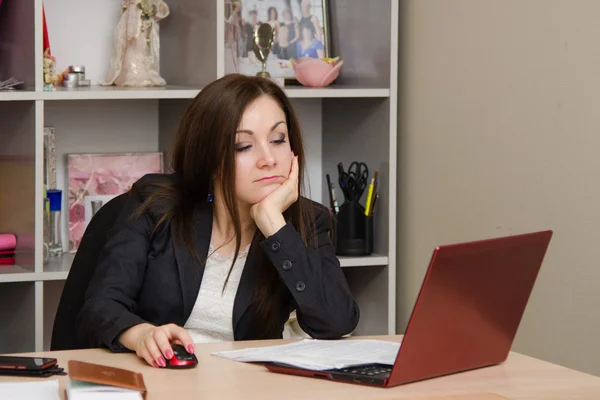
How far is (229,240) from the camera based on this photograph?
1886 millimetres

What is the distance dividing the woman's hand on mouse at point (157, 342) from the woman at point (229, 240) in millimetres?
196

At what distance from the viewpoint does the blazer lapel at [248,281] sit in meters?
1.80

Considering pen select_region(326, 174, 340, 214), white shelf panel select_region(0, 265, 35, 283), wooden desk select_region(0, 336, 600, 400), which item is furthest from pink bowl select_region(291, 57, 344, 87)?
wooden desk select_region(0, 336, 600, 400)

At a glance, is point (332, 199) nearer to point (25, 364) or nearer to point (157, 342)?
point (157, 342)

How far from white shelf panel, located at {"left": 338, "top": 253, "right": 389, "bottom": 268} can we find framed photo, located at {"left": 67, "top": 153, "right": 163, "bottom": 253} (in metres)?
0.66

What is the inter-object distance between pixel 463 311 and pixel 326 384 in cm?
22

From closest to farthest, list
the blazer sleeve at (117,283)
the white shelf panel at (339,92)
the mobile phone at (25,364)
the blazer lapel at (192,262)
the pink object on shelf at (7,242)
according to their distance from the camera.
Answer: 1. the mobile phone at (25,364)
2. the blazer sleeve at (117,283)
3. the blazer lapel at (192,262)
4. the pink object on shelf at (7,242)
5. the white shelf panel at (339,92)

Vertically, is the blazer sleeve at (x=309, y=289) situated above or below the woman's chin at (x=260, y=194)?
below

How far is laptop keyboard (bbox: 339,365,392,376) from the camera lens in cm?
138

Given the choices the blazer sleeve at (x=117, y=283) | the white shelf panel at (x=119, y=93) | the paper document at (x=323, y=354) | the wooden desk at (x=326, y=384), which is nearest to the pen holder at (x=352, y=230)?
the white shelf panel at (x=119, y=93)

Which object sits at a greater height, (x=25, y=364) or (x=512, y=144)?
(x=512, y=144)

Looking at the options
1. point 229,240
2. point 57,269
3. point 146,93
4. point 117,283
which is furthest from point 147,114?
point 117,283

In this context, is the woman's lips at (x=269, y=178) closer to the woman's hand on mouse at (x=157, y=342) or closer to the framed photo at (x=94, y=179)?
the woman's hand on mouse at (x=157, y=342)

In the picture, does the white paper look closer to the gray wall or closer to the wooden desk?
the wooden desk
